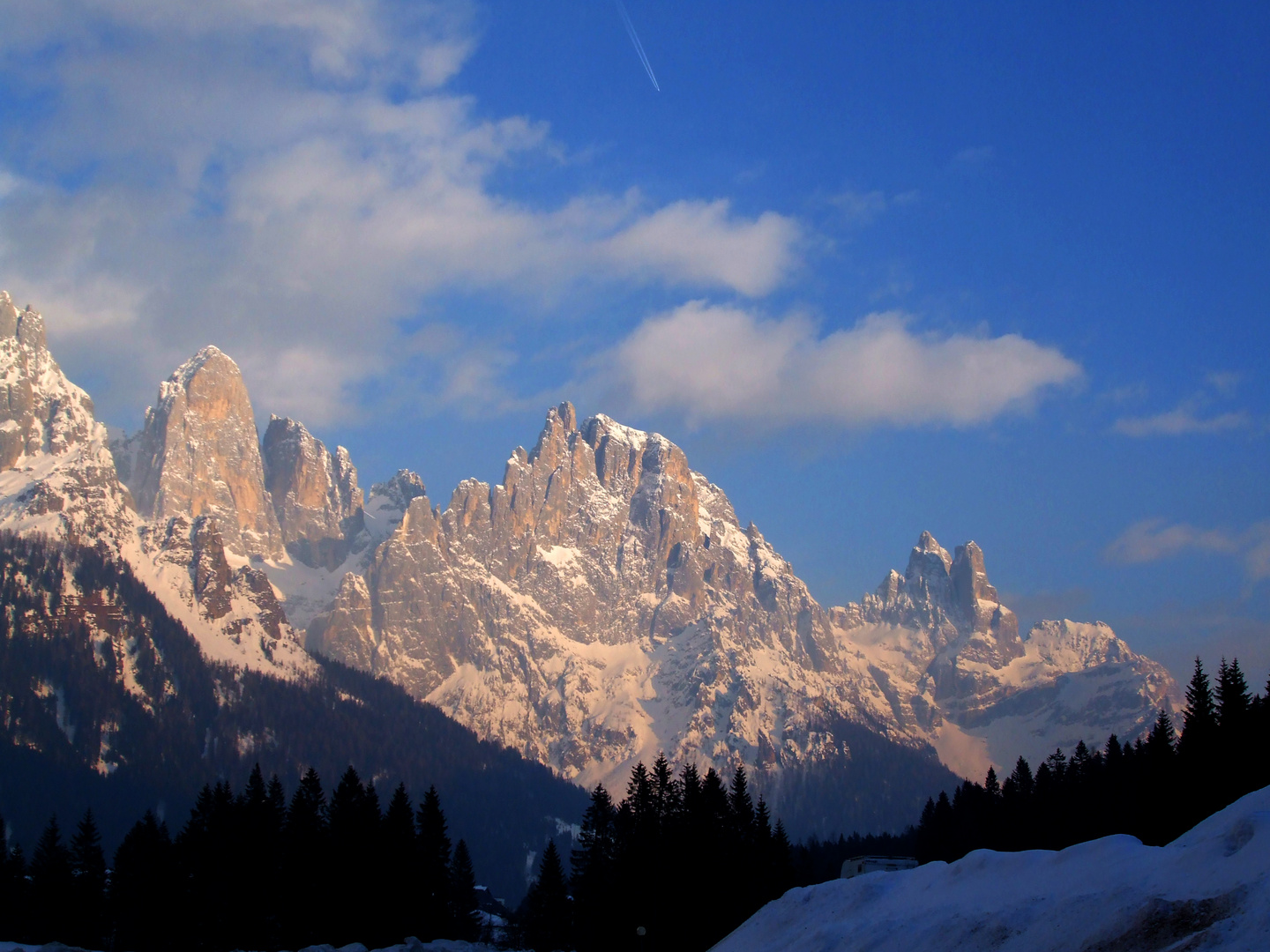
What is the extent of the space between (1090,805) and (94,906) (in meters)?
67.0

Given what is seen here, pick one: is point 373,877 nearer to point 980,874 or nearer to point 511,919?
point 980,874

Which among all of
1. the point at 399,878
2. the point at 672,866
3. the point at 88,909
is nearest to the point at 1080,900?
the point at 672,866

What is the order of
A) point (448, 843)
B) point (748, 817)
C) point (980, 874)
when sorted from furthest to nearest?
point (448, 843)
point (748, 817)
point (980, 874)

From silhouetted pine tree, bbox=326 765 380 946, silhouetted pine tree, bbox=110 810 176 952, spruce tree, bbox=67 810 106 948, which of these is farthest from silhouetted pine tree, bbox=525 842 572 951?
spruce tree, bbox=67 810 106 948

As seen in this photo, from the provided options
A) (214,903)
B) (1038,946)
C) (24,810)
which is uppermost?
(24,810)

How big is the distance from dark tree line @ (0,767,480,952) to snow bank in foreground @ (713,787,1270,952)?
35487mm

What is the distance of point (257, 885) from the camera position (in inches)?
2694

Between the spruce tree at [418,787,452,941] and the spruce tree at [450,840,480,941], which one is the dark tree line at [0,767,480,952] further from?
the spruce tree at [450,840,480,941]

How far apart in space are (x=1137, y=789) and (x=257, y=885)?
5642cm

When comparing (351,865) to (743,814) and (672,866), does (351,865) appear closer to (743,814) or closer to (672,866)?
(672,866)

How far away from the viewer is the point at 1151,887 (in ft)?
92.8

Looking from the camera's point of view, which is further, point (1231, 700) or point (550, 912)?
point (550, 912)

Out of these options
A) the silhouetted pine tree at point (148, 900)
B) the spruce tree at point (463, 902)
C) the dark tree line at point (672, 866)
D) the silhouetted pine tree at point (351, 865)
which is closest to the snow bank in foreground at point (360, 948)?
the dark tree line at point (672, 866)

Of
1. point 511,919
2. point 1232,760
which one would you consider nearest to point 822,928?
point 1232,760
